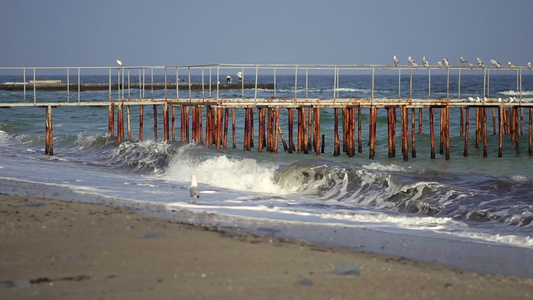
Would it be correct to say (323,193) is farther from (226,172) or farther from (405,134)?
(405,134)

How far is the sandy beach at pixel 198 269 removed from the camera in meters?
7.57

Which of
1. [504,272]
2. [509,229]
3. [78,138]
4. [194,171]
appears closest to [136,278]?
[504,272]

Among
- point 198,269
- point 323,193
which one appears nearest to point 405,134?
point 323,193

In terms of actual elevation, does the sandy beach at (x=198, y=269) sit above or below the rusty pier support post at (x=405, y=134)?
below

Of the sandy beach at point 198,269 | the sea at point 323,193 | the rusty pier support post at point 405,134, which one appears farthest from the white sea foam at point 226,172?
the sandy beach at point 198,269

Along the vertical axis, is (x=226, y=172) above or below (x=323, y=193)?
above

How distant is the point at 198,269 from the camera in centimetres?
831

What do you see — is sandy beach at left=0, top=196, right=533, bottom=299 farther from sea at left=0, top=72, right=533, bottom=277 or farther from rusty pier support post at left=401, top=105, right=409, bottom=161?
rusty pier support post at left=401, top=105, right=409, bottom=161

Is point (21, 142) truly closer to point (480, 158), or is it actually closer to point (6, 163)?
point (6, 163)

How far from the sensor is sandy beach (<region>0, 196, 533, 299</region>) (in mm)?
7574

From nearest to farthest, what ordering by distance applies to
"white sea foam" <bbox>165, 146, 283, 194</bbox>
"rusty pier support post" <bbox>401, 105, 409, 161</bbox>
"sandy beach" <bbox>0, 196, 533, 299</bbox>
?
"sandy beach" <bbox>0, 196, 533, 299</bbox> < "white sea foam" <bbox>165, 146, 283, 194</bbox> < "rusty pier support post" <bbox>401, 105, 409, 161</bbox>

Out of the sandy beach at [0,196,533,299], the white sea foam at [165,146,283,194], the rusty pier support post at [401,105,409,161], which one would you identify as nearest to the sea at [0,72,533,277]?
the white sea foam at [165,146,283,194]

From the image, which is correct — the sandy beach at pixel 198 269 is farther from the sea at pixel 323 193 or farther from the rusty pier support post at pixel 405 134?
the rusty pier support post at pixel 405 134

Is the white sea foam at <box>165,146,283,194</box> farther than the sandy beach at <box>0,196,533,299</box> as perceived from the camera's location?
Yes
